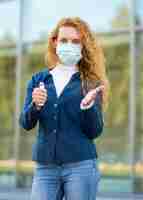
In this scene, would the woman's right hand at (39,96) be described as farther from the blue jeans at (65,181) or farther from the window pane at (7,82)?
the window pane at (7,82)

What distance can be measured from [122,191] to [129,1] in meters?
3.47

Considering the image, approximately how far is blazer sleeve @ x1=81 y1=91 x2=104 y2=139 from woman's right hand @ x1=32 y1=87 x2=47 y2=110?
210 mm

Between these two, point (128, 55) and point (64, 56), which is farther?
point (128, 55)

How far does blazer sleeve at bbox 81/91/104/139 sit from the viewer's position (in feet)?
10.2

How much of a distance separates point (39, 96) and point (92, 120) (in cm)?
29

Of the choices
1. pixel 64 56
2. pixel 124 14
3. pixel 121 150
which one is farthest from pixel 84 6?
pixel 64 56

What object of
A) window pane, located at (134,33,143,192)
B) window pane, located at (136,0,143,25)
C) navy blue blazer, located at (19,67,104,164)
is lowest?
window pane, located at (134,33,143,192)

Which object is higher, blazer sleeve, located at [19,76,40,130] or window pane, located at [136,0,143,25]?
window pane, located at [136,0,143,25]

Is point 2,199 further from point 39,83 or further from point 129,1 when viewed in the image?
point 39,83

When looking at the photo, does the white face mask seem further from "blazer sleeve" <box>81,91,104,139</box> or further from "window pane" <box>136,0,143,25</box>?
"window pane" <box>136,0,143,25</box>

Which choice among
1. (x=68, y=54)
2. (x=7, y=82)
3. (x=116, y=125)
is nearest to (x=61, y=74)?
(x=68, y=54)

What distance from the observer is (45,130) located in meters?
3.18

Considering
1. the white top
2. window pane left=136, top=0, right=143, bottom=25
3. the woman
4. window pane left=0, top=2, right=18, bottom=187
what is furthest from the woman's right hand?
window pane left=0, top=2, right=18, bottom=187

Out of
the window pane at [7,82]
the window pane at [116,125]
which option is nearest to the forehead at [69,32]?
the window pane at [116,125]
